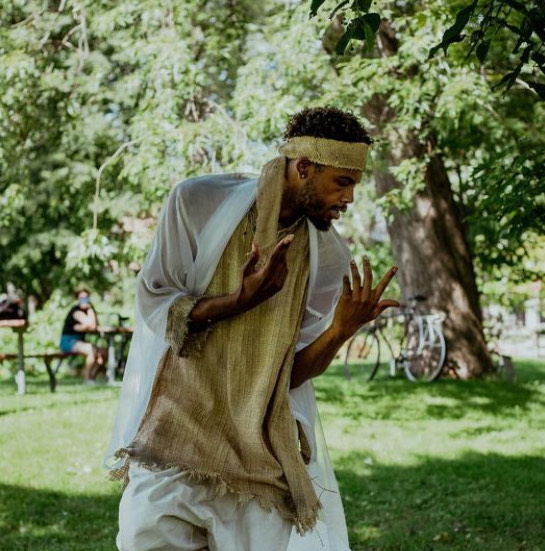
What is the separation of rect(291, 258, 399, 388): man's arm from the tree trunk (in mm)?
12482

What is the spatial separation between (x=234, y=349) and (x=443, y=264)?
42.6 ft

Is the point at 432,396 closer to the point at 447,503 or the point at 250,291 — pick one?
the point at 447,503

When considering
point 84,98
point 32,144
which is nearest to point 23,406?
point 84,98

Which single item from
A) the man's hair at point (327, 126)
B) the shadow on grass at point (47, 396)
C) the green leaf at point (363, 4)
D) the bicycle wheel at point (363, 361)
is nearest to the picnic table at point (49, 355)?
the shadow on grass at point (47, 396)

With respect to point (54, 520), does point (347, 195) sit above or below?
above

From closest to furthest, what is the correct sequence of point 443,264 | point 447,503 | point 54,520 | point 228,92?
point 54,520, point 447,503, point 443,264, point 228,92

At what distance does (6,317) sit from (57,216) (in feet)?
22.1

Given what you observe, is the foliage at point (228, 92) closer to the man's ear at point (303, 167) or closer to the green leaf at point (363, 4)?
the green leaf at point (363, 4)

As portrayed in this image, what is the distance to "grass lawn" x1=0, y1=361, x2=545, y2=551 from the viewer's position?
22.7 feet

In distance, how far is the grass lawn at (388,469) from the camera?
693 centimetres

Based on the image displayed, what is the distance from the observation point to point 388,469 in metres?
8.91

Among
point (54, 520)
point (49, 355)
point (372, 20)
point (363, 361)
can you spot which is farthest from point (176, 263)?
point (363, 361)

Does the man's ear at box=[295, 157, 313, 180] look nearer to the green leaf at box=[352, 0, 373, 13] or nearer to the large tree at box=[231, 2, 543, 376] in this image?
the green leaf at box=[352, 0, 373, 13]

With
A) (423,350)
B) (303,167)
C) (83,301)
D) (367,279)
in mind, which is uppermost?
(303,167)
